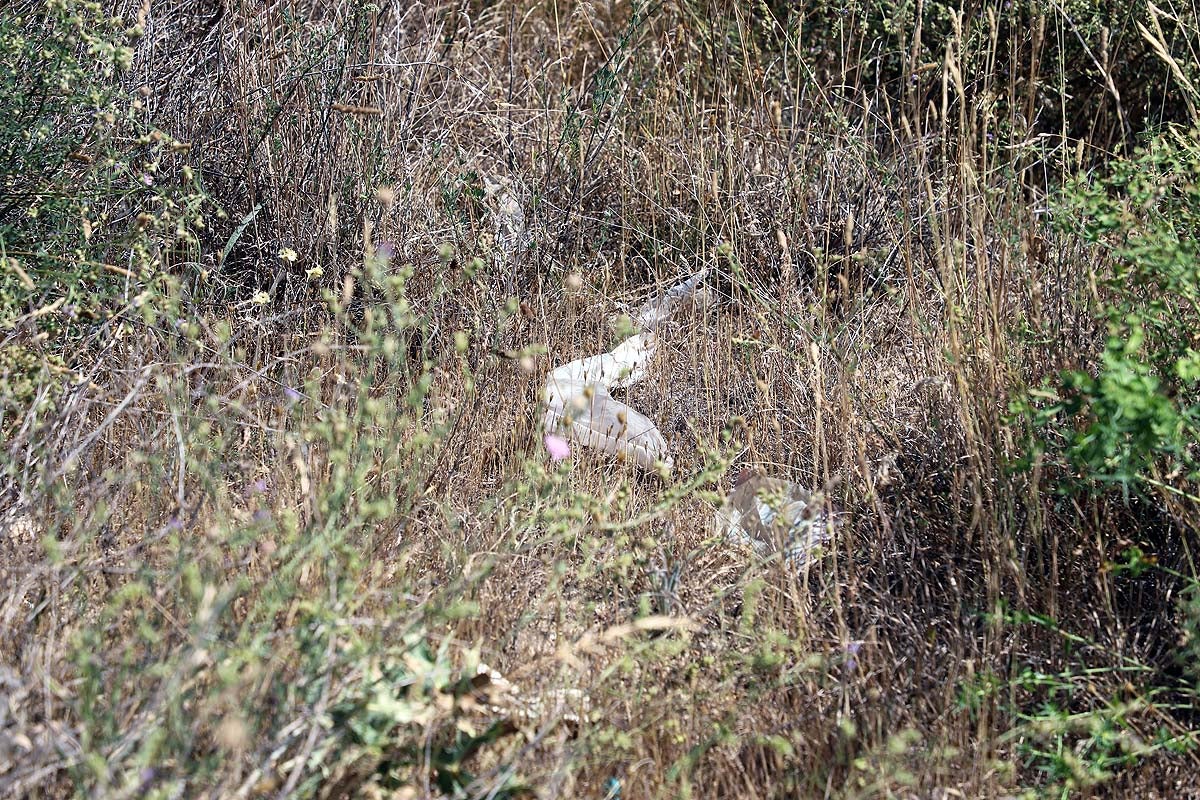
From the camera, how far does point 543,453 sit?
2.64 m

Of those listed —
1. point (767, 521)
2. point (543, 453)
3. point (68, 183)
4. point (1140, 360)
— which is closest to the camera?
point (1140, 360)

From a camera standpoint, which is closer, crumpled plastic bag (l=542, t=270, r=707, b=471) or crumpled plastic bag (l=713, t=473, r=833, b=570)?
crumpled plastic bag (l=713, t=473, r=833, b=570)

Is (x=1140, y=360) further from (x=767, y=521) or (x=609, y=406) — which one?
(x=609, y=406)

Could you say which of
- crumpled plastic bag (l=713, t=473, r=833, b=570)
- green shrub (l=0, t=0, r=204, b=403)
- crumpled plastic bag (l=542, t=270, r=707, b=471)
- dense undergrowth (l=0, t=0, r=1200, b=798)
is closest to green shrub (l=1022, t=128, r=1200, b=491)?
dense undergrowth (l=0, t=0, r=1200, b=798)

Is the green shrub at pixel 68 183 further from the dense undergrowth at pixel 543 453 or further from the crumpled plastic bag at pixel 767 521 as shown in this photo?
the crumpled plastic bag at pixel 767 521

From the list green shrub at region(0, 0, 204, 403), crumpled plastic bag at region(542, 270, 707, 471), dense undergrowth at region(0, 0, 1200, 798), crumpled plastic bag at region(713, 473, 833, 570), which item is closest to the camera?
dense undergrowth at region(0, 0, 1200, 798)

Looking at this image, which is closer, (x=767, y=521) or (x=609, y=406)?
(x=767, y=521)

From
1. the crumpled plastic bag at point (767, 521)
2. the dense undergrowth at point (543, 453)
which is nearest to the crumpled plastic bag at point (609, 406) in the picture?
the dense undergrowth at point (543, 453)

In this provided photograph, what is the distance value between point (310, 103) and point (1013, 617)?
2360 mm

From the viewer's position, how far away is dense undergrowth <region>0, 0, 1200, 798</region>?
1694mm

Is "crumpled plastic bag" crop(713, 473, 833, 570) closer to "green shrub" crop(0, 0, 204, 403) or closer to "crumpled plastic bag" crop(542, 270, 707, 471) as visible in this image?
"crumpled plastic bag" crop(542, 270, 707, 471)

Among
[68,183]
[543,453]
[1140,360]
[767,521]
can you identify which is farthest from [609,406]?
[68,183]

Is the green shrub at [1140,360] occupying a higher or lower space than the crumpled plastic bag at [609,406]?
higher

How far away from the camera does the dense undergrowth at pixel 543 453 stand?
5.56 feet
